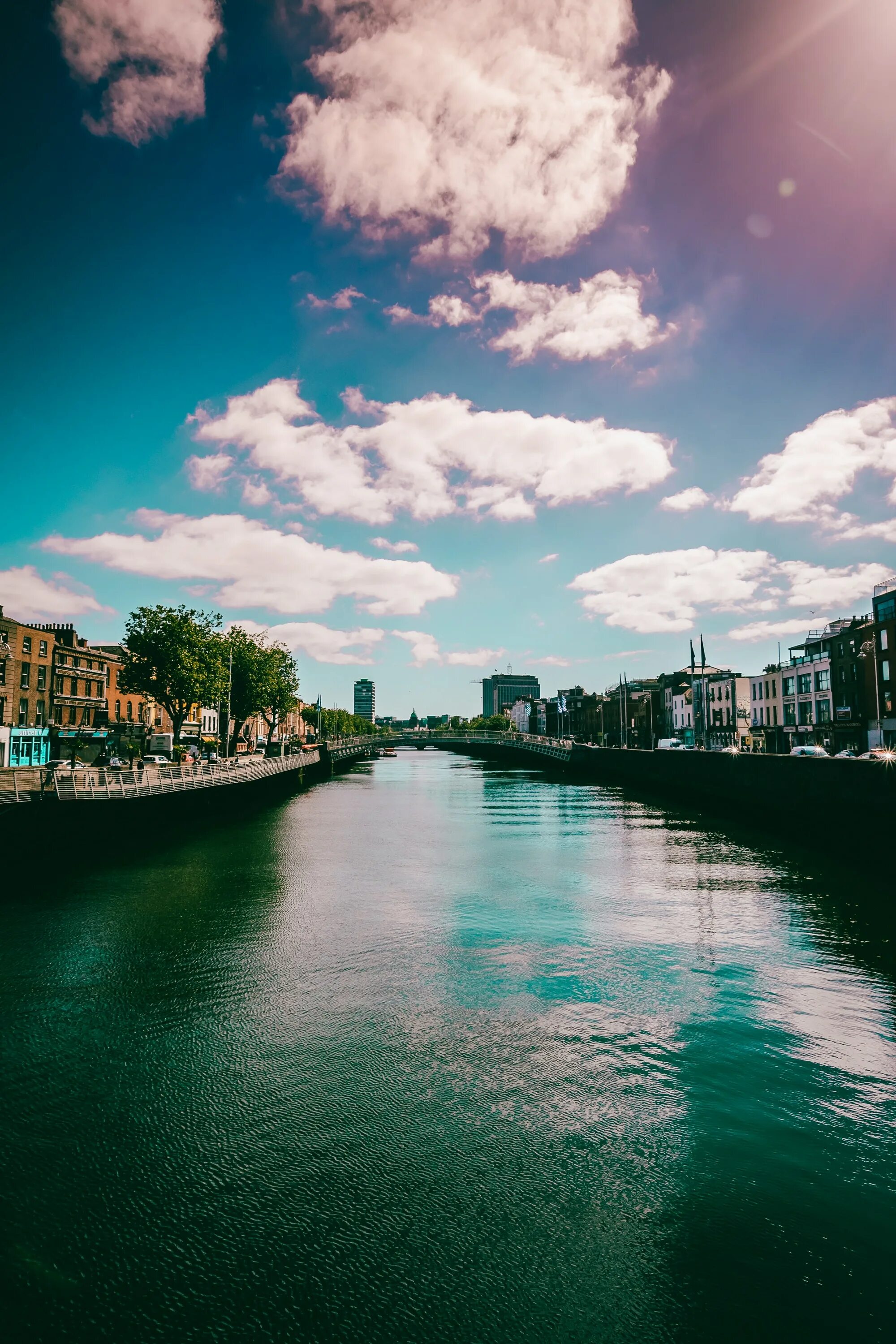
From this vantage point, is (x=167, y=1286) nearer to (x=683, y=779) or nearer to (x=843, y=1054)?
(x=843, y=1054)

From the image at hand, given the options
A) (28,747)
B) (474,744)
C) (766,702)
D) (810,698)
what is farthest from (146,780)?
(474,744)

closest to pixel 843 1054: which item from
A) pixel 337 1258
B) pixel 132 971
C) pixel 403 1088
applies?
pixel 403 1088

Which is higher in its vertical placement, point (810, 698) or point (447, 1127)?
point (810, 698)

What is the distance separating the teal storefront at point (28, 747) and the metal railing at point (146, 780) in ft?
47.7

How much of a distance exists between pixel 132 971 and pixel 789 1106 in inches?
599

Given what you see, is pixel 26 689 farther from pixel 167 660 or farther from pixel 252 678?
pixel 252 678

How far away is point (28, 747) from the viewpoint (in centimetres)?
6431

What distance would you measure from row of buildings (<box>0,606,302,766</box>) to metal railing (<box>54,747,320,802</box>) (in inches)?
514

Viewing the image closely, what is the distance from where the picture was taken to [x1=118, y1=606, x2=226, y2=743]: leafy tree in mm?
80250

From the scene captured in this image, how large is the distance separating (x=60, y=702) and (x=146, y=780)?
146 ft

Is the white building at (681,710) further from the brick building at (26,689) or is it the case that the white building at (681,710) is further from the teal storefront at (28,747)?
the teal storefront at (28,747)

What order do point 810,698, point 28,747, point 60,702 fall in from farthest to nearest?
point 810,698, point 60,702, point 28,747

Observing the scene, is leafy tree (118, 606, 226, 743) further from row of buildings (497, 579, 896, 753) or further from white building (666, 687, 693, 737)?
white building (666, 687, 693, 737)

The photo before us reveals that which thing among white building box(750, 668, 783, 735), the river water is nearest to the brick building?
the river water
